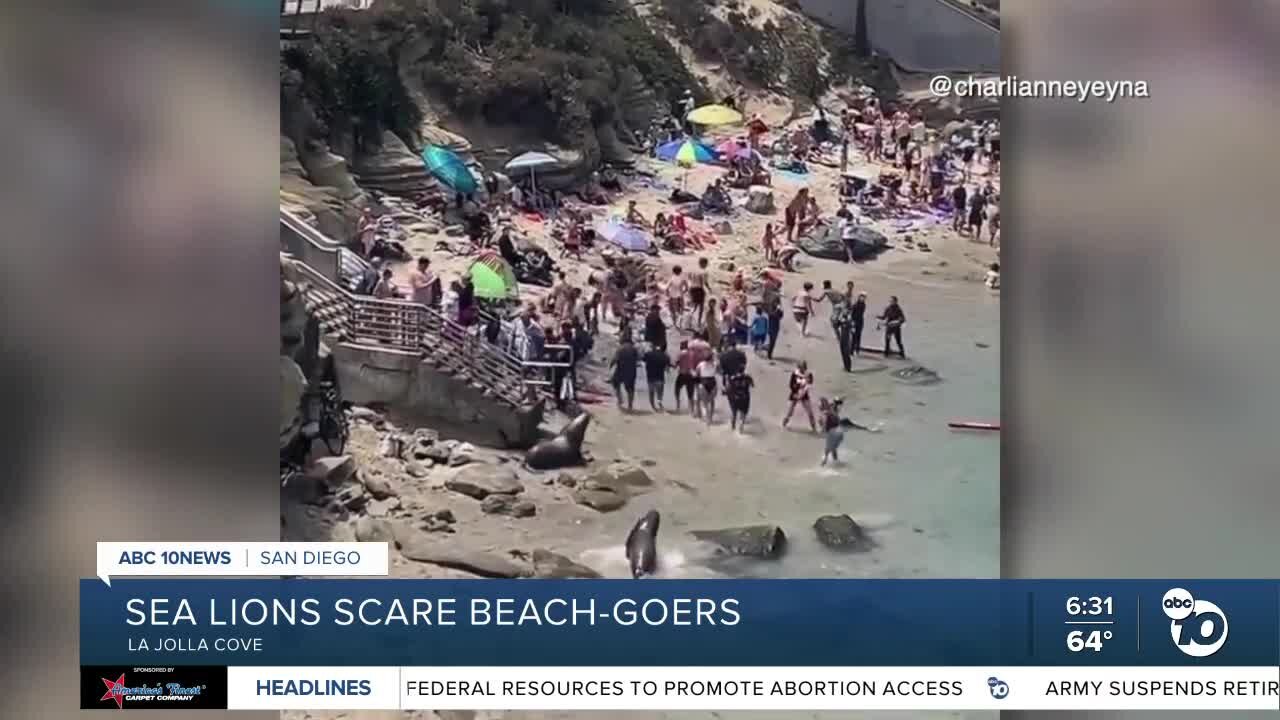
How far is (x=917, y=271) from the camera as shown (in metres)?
3.36

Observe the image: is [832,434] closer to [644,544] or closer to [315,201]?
[644,544]

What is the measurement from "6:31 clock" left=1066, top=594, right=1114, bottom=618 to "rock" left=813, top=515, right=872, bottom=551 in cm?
69

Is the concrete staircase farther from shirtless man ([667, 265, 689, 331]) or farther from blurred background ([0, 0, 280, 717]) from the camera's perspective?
shirtless man ([667, 265, 689, 331])

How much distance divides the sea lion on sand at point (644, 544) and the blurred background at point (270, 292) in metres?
1.20

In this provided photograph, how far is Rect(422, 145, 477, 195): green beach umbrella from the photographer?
11.0ft

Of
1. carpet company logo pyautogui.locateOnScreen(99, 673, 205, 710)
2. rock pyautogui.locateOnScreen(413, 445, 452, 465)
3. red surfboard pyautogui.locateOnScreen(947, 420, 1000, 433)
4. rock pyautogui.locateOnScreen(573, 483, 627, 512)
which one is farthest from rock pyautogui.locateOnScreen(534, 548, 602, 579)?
red surfboard pyautogui.locateOnScreen(947, 420, 1000, 433)

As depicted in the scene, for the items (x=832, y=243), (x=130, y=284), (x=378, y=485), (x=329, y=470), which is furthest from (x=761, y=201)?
(x=130, y=284)

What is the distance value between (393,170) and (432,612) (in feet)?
4.89

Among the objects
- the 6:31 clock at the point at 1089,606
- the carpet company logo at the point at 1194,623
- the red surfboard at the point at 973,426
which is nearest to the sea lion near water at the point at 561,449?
the red surfboard at the point at 973,426

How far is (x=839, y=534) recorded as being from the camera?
3322 millimetres

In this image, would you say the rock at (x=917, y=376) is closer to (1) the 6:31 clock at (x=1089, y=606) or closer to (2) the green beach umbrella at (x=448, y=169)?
(1) the 6:31 clock at (x=1089, y=606)

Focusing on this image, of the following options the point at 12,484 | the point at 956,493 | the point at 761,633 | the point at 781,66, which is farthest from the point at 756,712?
the point at 12,484

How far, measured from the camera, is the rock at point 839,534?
332cm

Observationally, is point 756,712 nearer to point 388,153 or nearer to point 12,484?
point 388,153
